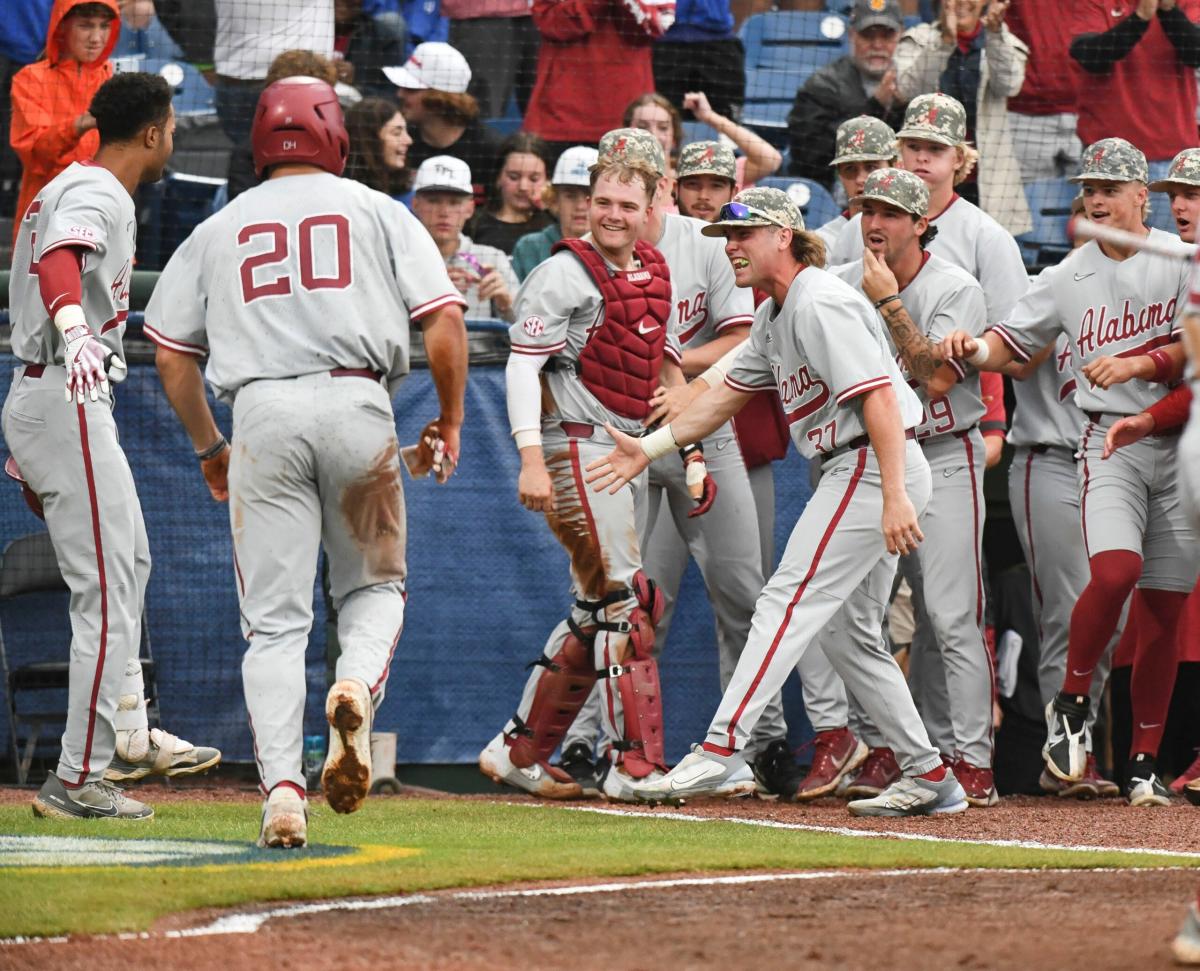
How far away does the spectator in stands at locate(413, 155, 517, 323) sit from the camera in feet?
28.6

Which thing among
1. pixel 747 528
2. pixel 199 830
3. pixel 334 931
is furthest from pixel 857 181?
pixel 334 931

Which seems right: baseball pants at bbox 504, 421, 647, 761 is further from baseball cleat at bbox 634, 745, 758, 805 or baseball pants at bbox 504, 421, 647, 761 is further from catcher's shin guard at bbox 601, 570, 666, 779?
baseball cleat at bbox 634, 745, 758, 805

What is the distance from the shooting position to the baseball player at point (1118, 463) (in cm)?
687

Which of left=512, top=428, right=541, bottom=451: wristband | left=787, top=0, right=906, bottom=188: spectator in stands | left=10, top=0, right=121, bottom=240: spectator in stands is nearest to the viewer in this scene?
left=512, top=428, right=541, bottom=451: wristband

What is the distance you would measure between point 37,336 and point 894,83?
512 centimetres

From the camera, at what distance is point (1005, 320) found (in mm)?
7219

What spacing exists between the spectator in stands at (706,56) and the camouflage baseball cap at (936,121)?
2823 millimetres

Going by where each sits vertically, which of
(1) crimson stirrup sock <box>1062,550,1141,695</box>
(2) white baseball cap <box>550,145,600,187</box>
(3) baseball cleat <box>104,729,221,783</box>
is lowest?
(3) baseball cleat <box>104,729,221,783</box>

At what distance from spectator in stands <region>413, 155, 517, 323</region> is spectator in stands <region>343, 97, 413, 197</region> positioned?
0.89ft

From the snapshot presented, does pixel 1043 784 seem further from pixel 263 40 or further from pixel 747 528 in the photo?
pixel 263 40

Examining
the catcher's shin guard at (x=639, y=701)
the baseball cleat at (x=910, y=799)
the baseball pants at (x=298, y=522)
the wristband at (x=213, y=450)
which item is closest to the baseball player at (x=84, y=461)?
the wristband at (x=213, y=450)

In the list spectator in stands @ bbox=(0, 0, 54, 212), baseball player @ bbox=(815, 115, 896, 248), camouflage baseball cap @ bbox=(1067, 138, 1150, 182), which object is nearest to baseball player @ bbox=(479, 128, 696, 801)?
baseball player @ bbox=(815, 115, 896, 248)

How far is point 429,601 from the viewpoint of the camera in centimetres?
802

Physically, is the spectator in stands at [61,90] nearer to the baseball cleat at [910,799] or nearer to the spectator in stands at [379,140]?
the spectator in stands at [379,140]
